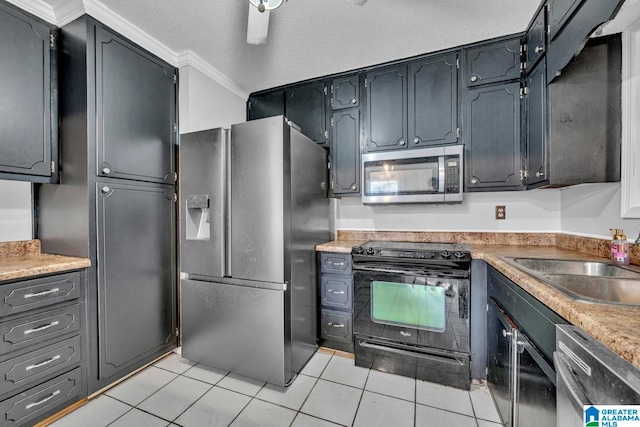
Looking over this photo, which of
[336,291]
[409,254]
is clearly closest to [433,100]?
[409,254]

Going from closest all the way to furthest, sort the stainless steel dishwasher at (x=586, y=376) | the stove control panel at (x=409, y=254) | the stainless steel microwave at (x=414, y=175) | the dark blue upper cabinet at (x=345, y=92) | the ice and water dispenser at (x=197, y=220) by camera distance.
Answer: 1. the stainless steel dishwasher at (x=586, y=376)
2. the stove control panel at (x=409, y=254)
3. the ice and water dispenser at (x=197, y=220)
4. the stainless steel microwave at (x=414, y=175)
5. the dark blue upper cabinet at (x=345, y=92)

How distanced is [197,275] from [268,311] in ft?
2.15

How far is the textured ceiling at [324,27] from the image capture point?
5.76 feet

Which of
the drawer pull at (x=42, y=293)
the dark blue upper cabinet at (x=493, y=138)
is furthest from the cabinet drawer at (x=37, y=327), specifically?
the dark blue upper cabinet at (x=493, y=138)

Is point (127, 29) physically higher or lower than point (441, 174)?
higher

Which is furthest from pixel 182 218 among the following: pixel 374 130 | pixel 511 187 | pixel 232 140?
pixel 511 187

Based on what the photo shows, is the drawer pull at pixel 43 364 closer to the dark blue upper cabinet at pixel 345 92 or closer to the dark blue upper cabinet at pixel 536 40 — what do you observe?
the dark blue upper cabinet at pixel 345 92

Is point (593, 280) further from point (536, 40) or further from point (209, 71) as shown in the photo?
point (209, 71)

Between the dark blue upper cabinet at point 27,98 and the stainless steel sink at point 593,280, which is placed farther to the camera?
the dark blue upper cabinet at point 27,98

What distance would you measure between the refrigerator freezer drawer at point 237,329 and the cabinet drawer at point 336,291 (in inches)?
20.2

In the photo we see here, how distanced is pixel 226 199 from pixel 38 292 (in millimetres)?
1123

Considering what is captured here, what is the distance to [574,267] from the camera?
60.3 inches

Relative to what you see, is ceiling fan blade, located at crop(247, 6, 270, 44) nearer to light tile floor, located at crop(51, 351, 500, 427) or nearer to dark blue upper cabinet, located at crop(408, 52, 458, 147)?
dark blue upper cabinet, located at crop(408, 52, 458, 147)

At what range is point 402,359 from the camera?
1.97 m
